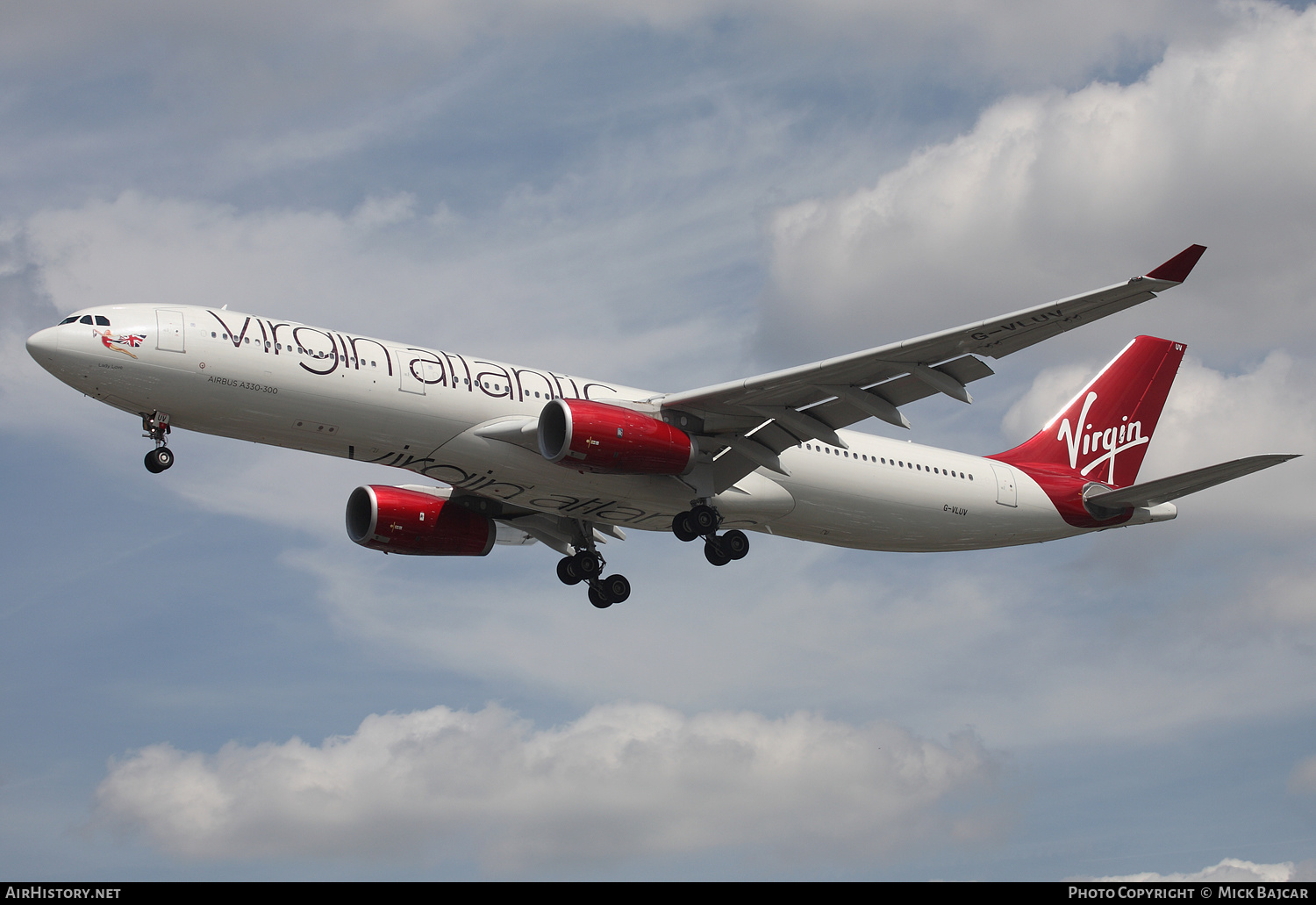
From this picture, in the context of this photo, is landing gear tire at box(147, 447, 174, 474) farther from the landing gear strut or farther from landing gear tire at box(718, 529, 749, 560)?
landing gear tire at box(718, 529, 749, 560)

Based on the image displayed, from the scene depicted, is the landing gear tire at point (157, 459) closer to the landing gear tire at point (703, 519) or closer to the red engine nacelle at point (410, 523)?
the red engine nacelle at point (410, 523)

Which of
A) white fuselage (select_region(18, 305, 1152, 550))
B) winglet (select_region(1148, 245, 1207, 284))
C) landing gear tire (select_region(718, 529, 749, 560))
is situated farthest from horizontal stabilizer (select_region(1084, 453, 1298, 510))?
landing gear tire (select_region(718, 529, 749, 560))

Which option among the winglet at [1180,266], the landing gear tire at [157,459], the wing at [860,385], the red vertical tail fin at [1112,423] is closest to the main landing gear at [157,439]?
the landing gear tire at [157,459]

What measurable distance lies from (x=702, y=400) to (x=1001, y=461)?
1266cm

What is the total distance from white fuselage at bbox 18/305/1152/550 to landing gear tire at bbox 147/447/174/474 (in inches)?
32.8

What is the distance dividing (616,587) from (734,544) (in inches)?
200

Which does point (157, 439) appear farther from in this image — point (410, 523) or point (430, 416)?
point (410, 523)

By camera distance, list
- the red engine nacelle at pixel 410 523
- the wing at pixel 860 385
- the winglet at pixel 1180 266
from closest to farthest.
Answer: the winglet at pixel 1180 266 → the wing at pixel 860 385 → the red engine nacelle at pixel 410 523

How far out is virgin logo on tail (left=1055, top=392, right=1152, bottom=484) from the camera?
42.0 metres

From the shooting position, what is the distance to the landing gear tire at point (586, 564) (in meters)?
38.5

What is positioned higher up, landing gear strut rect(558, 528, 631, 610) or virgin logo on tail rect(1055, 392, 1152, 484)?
virgin logo on tail rect(1055, 392, 1152, 484)

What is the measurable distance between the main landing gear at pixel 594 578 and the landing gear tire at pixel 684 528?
5.16m

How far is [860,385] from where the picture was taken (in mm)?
31344
